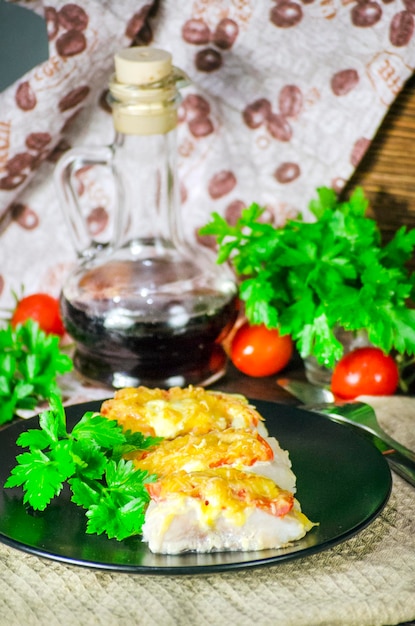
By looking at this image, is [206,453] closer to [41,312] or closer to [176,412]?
[176,412]

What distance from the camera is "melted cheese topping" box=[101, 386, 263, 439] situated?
1.29 meters

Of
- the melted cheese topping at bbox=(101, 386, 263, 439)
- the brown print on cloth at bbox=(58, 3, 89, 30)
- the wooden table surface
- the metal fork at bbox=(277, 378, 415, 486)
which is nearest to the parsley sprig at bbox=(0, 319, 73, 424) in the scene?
the melted cheese topping at bbox=(101, 386, 263, 439)

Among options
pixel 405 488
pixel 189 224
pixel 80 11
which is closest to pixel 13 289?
pixel 189 224

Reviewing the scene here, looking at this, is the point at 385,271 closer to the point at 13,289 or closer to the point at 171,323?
the point at 171,323

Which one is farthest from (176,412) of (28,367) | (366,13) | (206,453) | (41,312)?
(366,13)

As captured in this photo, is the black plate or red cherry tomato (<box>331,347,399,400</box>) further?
red cherry tomato (<box>331,347,399,400</box>)

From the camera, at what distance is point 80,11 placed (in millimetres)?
1683

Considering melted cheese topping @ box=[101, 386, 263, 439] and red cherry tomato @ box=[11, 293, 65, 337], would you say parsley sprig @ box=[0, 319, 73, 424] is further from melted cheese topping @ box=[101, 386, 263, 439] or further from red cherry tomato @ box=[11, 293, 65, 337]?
melted cheese topping @ box=[101, 386, 263, 439]

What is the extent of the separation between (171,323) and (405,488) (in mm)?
486

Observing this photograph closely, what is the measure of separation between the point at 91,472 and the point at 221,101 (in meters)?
0.90

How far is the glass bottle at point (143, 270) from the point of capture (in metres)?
1.60

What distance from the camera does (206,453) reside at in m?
1.20

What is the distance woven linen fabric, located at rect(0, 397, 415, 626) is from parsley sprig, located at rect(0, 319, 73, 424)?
44 centimetres

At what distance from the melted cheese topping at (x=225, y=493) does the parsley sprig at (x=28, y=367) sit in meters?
0.51
